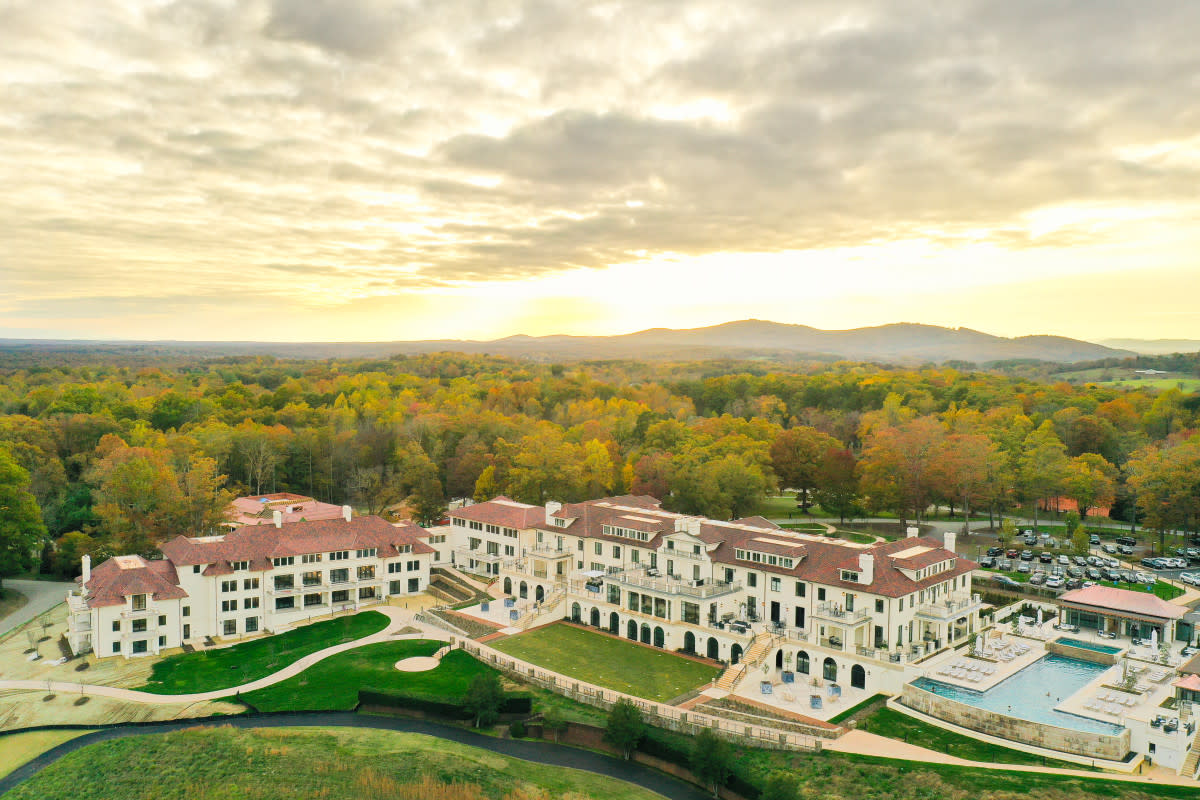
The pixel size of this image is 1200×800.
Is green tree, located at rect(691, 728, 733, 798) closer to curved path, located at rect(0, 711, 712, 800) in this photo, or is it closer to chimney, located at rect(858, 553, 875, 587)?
curved path, located at rect(0, 711, 712, 800)

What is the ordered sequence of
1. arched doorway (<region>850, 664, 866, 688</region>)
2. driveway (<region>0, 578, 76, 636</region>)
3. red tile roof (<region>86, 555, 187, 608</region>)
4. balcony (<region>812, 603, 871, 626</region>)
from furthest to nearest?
driveway (<region>0, 578, 76, 636</region>), red tile roof (<region>86, 555, 187, 608</region>), balcony (<region>812, 603, 871, 626</region>), arched doorway (<region>850, 664, 866, 688</region>)

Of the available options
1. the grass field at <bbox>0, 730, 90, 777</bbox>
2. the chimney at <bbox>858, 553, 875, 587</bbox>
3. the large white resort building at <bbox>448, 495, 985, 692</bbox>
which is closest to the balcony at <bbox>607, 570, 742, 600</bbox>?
the large white resort building at <bbox>448, 495, 985, 692</bbox>

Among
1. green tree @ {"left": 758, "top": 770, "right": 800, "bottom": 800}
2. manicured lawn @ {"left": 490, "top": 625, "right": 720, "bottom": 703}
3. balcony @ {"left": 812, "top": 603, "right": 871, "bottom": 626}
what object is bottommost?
manicured lawn @ {"left": 490, "top": 625, "right": 720, "bottom": 703}

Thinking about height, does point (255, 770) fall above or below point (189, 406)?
below

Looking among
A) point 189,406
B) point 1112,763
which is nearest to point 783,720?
point 1112,763

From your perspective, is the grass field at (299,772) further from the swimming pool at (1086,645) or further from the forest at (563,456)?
the forest at (563,456)

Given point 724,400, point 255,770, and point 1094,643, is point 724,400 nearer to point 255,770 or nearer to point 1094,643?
point 1094,643

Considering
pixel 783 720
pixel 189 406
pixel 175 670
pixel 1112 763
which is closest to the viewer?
pixel 1112 763
